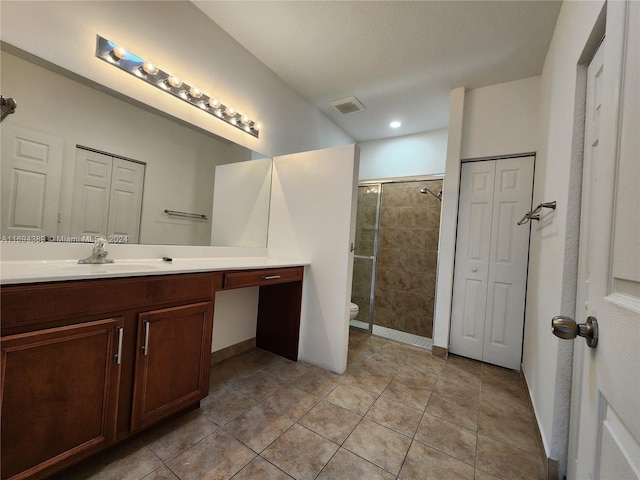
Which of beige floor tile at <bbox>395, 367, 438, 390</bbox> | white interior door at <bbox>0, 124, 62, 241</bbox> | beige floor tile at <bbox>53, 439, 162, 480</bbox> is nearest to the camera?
beige floor tile at <bbox>53, 439, 162, 480</bbox>

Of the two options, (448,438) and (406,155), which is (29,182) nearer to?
(448,438)

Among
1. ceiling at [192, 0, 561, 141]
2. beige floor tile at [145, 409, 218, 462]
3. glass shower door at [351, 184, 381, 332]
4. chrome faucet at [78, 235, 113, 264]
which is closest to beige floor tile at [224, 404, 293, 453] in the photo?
beige floor tile at [145, 409, 218, 462]

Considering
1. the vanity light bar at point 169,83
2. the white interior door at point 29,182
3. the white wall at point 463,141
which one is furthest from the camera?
the white wall at point 463,141

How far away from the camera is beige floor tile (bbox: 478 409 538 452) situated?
4.46 ft

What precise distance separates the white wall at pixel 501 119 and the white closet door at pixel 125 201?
8.63 ft

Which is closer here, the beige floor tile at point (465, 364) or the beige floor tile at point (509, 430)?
the beige floor tile at point (509, 430)

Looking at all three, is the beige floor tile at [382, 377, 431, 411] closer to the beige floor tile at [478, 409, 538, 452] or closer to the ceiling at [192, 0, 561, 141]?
the beige floor tile at [478, 409, 538, 452]

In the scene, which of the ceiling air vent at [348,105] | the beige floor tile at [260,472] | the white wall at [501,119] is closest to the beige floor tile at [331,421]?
the beige floor tile at [260,472]

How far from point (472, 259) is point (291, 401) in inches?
76.2

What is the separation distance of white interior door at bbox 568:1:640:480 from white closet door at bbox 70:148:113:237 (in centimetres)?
196

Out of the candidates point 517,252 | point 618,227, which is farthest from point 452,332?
point 618,227

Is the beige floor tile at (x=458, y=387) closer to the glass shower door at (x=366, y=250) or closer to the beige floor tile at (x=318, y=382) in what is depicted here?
the beige floor tile at (x=318, y=382)

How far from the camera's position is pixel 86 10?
1.32 m

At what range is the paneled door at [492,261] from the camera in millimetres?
2182
